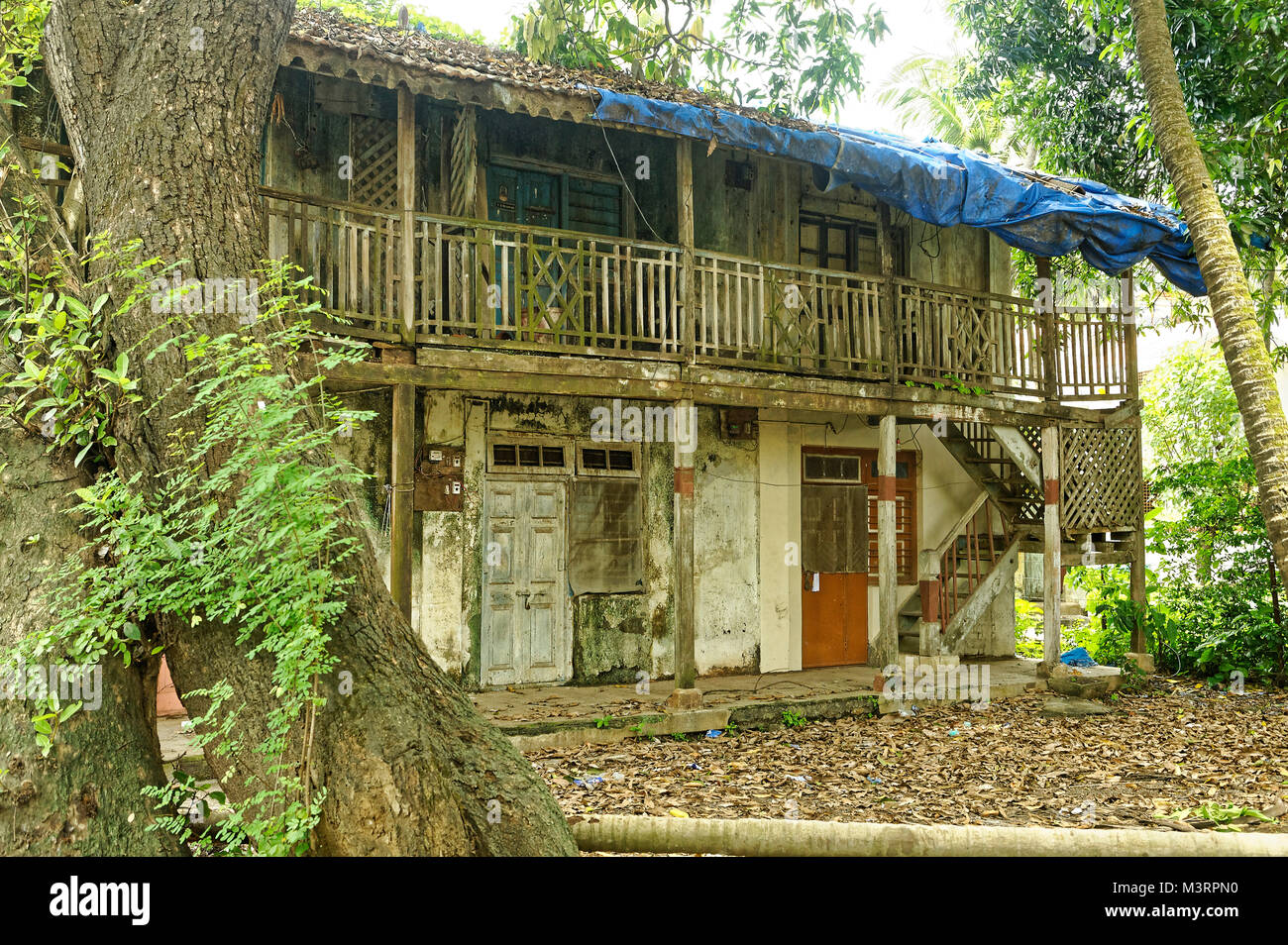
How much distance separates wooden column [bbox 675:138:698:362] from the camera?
31.3 ft

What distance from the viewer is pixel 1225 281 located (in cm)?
834

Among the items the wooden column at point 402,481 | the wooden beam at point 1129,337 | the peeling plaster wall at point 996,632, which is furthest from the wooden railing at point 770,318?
the peeling plaster wall at point 996,632

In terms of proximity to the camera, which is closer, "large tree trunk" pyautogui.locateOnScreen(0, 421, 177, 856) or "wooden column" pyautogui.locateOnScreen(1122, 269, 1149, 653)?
"large tree trunk" pyautogui.locateOnScreen(0, 421, 177, 856)

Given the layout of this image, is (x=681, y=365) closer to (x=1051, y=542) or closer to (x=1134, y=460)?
(x=1051, y=542)

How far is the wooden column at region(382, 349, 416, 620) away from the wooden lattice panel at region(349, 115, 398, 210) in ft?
7.82

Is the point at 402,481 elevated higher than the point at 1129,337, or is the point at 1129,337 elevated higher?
the point at 1129,337

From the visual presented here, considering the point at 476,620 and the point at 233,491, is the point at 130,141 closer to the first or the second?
the point at 233,491

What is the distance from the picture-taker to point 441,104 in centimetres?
1020

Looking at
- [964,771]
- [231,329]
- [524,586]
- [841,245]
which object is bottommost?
[964,771]

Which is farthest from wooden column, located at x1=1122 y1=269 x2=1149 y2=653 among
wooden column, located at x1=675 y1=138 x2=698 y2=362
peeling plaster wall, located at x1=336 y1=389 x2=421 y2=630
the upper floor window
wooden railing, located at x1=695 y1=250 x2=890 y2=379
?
peeling plaster wall, located at x1=336 y1=389 x2=421 y2=630

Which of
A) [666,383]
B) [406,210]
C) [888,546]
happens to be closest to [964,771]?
[888,546]

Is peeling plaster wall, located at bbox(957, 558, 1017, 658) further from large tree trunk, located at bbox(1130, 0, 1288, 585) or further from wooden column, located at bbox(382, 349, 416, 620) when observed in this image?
wooden column, located at bbox(382, 349, 416, 620)

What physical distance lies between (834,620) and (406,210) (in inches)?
288
